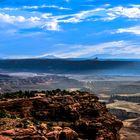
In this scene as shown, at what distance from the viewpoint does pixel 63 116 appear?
5034 centimetres

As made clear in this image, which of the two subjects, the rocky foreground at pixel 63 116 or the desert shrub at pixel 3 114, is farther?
the desert shrub at pixel 3 114

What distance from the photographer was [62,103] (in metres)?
51.0

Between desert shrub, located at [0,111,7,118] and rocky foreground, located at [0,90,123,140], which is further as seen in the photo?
desert shrub, located at [0,111,7,118]

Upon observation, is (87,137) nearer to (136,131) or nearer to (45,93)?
(45,93)

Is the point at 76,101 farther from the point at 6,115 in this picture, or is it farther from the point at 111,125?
the point at 6,115

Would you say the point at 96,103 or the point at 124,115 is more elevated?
the point at 96,103

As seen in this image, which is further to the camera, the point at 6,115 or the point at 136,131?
the point at 136,131

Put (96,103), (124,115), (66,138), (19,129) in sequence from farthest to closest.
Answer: (124,115)
(96,103)
(66,138)
(19,129)

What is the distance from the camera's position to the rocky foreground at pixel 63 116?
45.8m

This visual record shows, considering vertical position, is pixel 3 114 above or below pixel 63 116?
above

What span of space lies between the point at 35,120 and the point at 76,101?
621cm

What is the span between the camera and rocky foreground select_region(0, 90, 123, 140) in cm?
4580

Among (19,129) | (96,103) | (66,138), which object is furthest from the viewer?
(96,103)

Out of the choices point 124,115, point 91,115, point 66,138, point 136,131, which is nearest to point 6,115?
point 66,138
